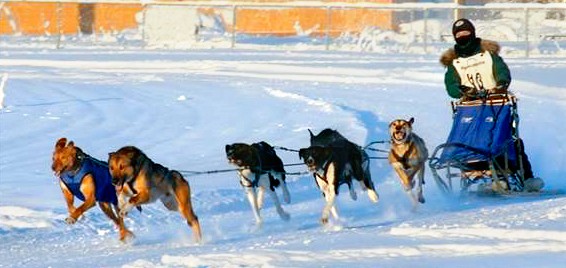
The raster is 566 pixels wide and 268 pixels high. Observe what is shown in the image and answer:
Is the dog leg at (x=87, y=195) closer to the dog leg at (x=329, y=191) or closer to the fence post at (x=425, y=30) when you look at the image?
the dog leg at (x=329, y=191)

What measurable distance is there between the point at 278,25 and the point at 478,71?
26093 mm

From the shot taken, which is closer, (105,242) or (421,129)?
(105,242)

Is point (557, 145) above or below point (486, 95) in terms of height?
below

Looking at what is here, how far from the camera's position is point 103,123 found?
18.4 meters

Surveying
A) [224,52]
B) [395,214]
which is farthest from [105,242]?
[224,52]

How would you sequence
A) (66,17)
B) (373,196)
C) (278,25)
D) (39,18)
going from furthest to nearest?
(278,25) < (66,17) < (39,18) < (373,196)

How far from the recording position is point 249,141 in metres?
16.2

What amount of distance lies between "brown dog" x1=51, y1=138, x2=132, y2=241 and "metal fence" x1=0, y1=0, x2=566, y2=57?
71.6 ft

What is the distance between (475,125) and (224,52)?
65.8 feet

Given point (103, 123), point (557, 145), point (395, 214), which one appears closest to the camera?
point (395, 214)

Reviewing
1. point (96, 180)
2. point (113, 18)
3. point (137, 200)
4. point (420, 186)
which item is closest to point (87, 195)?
point (96, 180)

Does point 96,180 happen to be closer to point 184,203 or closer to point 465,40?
point 184,203

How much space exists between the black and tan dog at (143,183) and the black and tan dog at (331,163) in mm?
979

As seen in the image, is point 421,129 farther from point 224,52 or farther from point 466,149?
point 224,52
